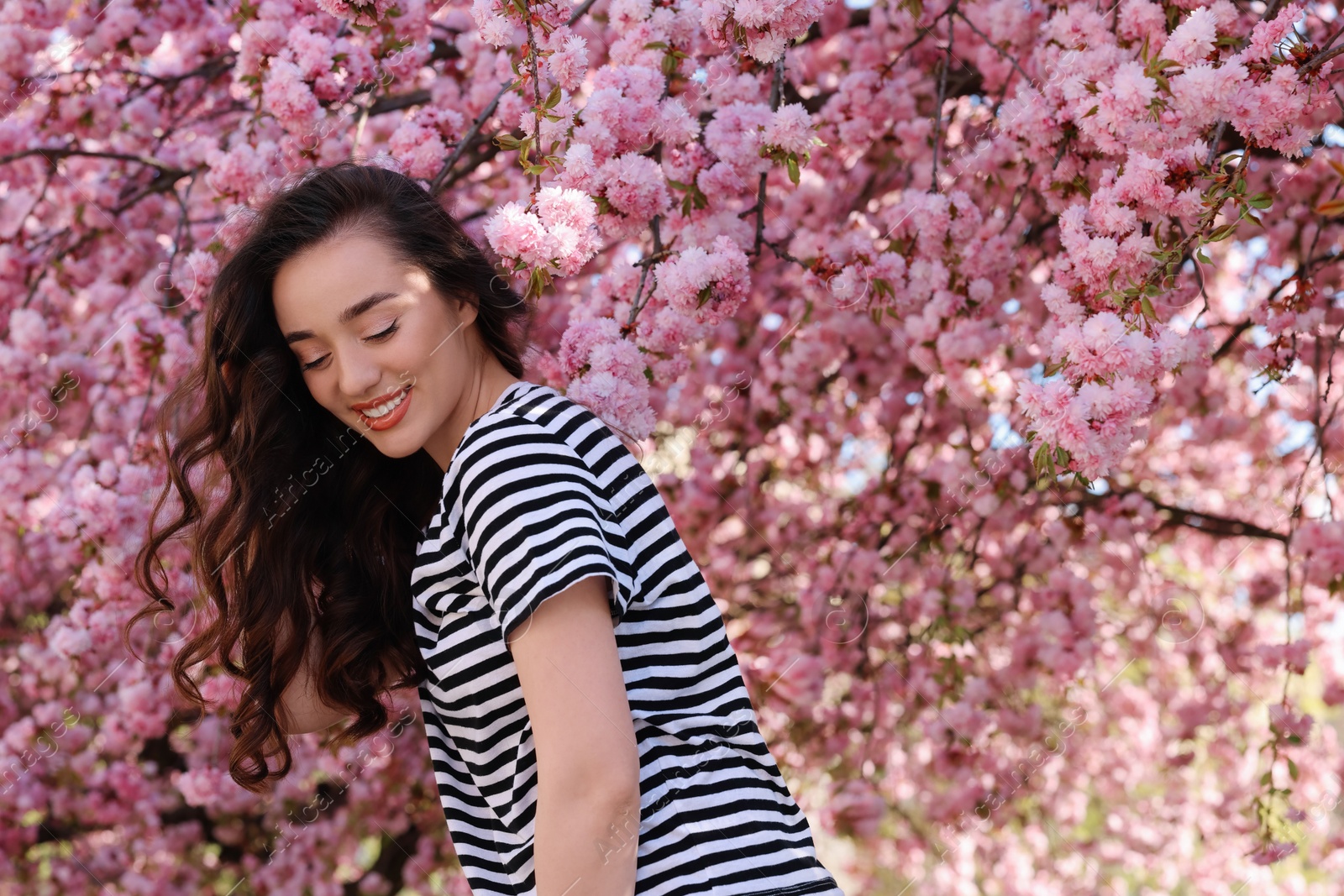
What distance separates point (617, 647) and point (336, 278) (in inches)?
21.7

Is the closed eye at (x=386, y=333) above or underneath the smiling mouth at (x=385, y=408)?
above

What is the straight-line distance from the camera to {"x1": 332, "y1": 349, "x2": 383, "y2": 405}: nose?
1.29m

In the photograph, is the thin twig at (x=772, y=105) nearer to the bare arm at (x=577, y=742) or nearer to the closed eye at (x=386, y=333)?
the closed eye at (x=386, y=333)

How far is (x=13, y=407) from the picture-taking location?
3193 mm

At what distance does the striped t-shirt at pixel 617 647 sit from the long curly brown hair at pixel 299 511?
0.74 feet

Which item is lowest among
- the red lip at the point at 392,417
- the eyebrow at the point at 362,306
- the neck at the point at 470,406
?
the neck at the point at 470,406

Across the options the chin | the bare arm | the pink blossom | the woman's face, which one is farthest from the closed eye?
the pink blossom

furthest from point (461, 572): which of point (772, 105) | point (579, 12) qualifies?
point (772, 105)

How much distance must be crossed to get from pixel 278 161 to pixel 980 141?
4.93 feet

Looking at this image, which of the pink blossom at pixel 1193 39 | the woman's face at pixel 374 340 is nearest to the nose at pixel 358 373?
the woman's face at pixel 374 340

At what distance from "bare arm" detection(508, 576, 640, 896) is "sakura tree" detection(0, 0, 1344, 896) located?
61 centimetres

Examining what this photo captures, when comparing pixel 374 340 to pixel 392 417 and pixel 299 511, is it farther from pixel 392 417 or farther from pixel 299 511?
pixel 299 511

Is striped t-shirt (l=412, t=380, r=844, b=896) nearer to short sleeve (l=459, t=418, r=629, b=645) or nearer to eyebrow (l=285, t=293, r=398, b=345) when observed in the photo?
short sleeve (l=459, t=418, r=629, b=645)

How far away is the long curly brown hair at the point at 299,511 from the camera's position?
4.77 ft
